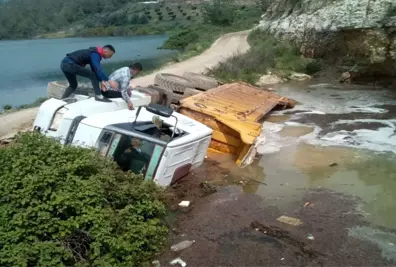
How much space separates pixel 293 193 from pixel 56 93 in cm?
603

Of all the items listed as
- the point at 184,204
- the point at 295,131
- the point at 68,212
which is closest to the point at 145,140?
the point at 184,204

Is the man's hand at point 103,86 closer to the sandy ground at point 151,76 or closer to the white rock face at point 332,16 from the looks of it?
the sandy ground at point 151,76

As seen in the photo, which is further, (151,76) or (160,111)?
(151,76)

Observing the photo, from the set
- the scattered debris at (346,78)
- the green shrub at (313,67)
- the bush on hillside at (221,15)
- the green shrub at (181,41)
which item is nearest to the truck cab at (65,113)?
the scattered debris at (346,78)

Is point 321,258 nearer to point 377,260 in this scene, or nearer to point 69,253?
point 377,260

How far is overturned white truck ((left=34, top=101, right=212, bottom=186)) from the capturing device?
7445 mm

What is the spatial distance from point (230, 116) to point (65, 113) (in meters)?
3.61

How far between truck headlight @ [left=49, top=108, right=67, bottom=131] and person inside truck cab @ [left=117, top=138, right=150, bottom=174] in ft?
4.68

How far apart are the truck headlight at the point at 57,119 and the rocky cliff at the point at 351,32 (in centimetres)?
1225

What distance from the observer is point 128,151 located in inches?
300

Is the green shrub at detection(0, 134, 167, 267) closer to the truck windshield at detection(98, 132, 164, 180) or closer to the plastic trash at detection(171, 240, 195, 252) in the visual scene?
the plastic trash at detection(171, 240, 195, 252)

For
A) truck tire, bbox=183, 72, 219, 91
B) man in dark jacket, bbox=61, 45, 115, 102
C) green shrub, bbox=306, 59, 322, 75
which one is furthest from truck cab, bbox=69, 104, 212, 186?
green shrub, bbox=306, 59, 322, 75

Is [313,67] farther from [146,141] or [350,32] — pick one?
[146,141]

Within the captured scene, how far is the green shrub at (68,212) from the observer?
17.4ft
